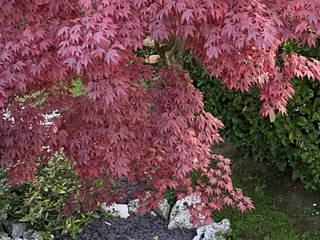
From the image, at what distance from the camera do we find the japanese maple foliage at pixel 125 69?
5.84 ft

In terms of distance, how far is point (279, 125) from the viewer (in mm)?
3568

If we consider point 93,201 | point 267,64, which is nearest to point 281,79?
point 267,64

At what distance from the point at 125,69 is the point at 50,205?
1639mm

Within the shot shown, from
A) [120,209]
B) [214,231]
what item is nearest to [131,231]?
[120,209]

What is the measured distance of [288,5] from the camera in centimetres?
189

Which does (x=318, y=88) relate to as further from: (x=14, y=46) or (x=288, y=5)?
(x=14, y=46)

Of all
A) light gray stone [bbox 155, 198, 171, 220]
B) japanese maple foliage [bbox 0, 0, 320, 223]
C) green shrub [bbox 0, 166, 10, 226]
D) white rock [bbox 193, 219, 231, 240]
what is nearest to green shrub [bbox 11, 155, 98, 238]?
green shrub [bbox 0, 166, 10, 226]

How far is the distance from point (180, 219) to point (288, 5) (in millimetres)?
2026

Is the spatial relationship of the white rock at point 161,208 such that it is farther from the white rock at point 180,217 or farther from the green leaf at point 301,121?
the green leaf at point 301,121

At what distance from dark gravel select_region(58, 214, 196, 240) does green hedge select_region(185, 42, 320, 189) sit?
1188 millimetres

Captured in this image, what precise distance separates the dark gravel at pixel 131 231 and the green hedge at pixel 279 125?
119cm

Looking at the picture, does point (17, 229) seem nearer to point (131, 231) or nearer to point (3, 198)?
point (3, 198)

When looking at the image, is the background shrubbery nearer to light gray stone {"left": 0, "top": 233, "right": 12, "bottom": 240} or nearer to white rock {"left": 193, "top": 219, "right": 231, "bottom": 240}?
light gray stone {"left": 0, "top": 233, "right": 12, "bottom": 240}

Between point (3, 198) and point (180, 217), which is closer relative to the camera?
point (3, 198)
